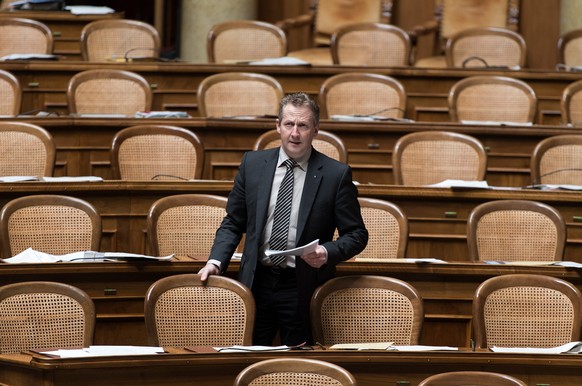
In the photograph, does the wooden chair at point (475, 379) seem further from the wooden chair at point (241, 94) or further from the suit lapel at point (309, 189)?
the wooden chair at point (241, 94)

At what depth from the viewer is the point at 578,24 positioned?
27.9 ft

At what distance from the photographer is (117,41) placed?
24.5 ft

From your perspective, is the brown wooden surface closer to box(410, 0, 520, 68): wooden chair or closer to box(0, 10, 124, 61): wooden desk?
box(0, 10, 124, 61): wooden desk

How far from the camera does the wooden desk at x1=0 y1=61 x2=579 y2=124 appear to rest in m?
6.78

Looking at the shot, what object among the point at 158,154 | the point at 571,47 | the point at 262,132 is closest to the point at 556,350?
the point at 158,154

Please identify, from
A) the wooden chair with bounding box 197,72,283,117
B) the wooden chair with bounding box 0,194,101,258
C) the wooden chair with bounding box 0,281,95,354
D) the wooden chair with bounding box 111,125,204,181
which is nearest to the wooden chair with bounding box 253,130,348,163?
the wooden chair with bounding box 111,125,204,181

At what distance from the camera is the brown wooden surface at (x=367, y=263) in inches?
174

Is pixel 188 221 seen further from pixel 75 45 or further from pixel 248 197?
pixel 75 45

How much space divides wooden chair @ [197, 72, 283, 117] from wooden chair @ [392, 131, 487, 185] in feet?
3.27

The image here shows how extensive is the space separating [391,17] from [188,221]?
16.2 ft

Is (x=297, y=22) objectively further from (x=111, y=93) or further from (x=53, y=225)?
(x=53, y=225)

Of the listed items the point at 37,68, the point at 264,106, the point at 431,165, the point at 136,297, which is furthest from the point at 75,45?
the point at 136,297

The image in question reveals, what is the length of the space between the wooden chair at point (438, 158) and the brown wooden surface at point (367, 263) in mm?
455

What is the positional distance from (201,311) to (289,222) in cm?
44
